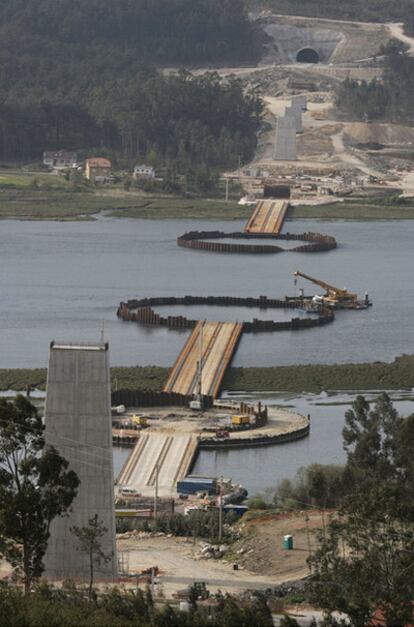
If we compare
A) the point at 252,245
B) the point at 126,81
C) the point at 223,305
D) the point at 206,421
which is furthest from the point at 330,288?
the point at 126,81

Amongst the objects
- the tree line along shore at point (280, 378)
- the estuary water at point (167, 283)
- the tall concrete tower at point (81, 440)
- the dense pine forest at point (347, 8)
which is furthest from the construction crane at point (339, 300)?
the dense pine forest at point (347, 8)

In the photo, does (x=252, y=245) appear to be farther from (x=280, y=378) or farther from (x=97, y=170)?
(x=280, y=378)

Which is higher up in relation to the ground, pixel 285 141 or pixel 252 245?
pixel 285 141

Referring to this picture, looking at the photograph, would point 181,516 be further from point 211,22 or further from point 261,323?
point 211,22

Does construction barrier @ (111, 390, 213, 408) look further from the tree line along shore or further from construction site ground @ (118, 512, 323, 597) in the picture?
construction site ground @ (118, 512, 323, 597)

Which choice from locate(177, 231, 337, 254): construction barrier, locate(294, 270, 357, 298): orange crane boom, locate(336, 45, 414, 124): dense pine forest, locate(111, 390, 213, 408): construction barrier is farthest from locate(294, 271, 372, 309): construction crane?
locate(336, 45, 414, 124): dense pine forest

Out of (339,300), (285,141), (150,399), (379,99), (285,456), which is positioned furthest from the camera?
(379,99)
